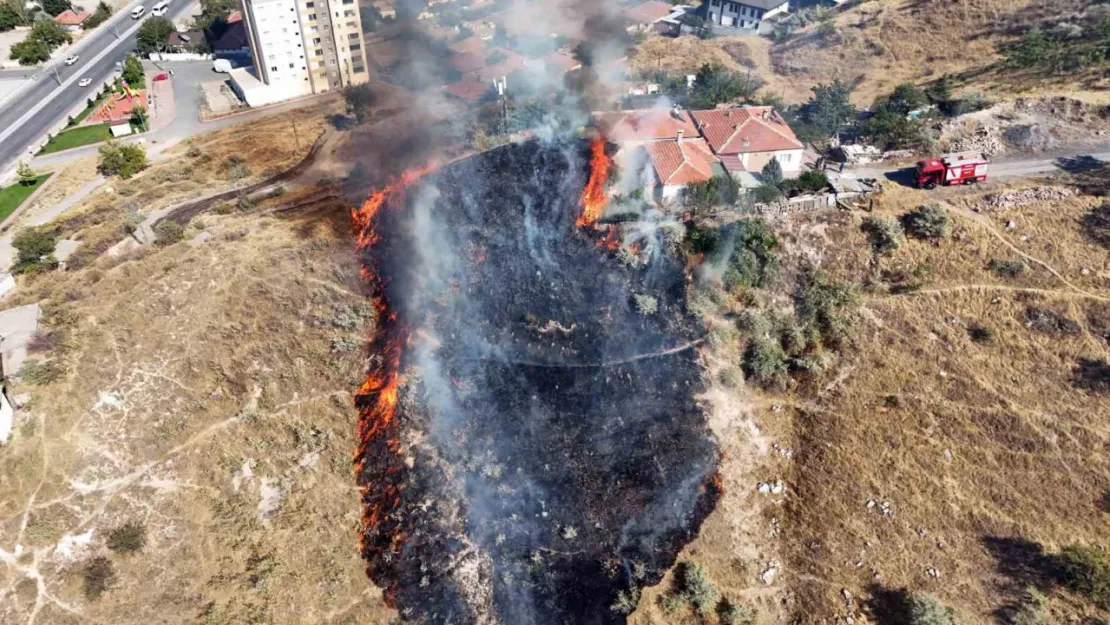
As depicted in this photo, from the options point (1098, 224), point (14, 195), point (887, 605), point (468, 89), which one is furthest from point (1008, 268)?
point (14, 195)

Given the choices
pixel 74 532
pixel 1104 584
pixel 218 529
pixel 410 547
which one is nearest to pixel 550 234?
pixel 410 547

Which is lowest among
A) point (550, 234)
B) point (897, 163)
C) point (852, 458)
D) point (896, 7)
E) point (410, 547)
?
point (410, 547)

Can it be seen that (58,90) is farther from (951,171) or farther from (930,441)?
(930,441)

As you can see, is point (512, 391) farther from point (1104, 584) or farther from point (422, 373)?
point (1104, 584)

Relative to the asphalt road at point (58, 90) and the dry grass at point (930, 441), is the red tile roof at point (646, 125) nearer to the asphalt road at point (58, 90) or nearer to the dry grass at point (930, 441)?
the dry grass at point (930, 441)

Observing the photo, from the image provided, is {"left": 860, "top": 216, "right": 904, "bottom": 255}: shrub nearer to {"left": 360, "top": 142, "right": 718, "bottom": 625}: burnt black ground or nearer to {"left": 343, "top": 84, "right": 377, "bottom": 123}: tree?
{"left": 360, "top": 142, "right": 718, "bottom": 625}: burnt black ground

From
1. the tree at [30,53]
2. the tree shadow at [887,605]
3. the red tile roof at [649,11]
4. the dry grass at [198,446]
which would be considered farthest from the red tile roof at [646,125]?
the tree at [30,53]
